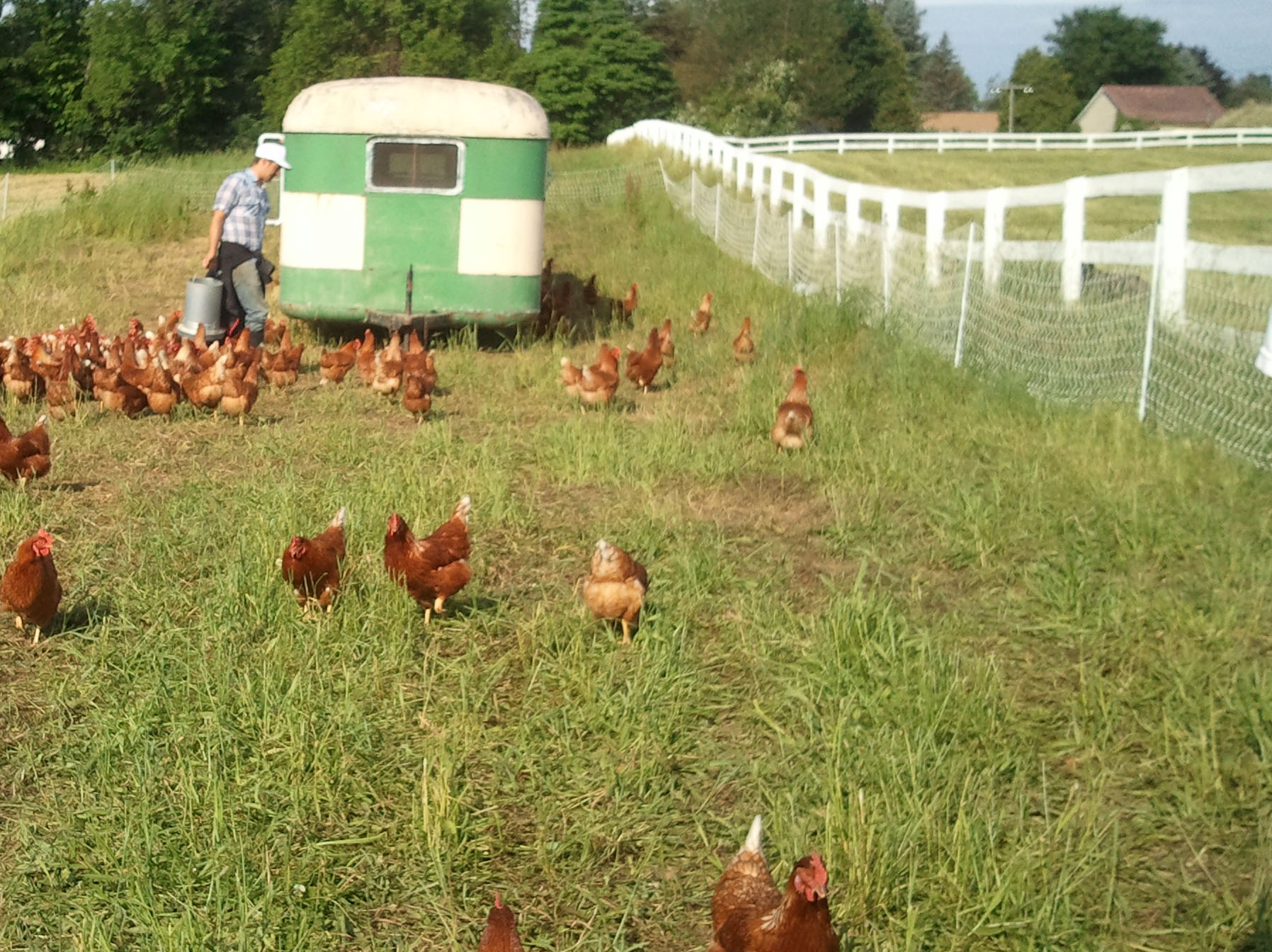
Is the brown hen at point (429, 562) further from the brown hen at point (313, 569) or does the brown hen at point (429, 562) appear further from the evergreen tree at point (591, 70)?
the evergreen tree at point (591, 70)

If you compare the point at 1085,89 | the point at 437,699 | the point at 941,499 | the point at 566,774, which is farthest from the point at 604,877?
the point at 1085,89

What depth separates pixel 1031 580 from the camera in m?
5.17

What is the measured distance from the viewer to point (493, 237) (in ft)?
37.3

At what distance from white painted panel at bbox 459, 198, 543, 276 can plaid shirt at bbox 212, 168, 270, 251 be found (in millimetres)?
1691

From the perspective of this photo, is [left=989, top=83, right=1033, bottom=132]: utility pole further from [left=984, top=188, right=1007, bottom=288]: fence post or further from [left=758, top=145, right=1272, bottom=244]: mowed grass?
[left=984, top=188, right=1007, bottom=288]: fence post

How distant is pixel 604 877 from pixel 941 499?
3309 mm

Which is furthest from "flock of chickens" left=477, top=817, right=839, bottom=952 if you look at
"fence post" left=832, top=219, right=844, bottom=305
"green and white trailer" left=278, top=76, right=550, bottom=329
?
"green and white trailer" left=278, top=76, right=550, bottom=329

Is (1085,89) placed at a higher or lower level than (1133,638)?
higher

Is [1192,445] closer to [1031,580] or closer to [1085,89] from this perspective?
[1031,580]

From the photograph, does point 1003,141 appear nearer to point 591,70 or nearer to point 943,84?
point 591,70

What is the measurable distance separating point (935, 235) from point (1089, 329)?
278cm

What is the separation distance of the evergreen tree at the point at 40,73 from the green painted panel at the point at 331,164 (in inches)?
1377

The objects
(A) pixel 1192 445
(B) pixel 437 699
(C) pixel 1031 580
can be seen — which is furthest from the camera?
(A) pixel 1192 445

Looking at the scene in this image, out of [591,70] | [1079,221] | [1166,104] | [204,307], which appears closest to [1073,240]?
[1079,221]
